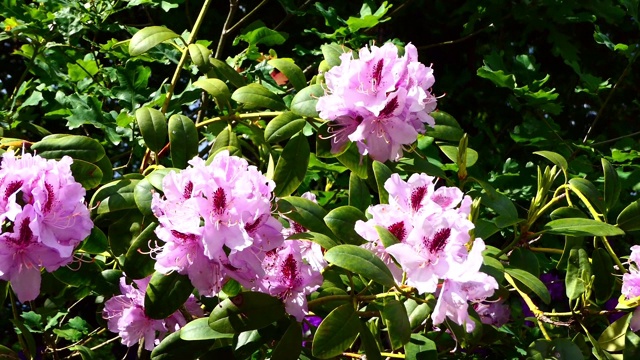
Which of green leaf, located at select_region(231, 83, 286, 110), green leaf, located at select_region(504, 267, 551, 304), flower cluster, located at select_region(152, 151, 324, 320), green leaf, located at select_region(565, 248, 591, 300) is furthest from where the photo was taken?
green leaf, located at select_region(231, 83, 286, 110)

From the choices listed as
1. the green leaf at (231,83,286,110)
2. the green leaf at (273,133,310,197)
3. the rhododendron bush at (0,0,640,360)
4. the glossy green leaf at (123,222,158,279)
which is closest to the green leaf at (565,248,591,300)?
the rhododendron bush at (0,0,640,360)

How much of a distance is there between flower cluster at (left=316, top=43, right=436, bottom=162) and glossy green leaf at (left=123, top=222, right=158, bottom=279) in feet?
1.16

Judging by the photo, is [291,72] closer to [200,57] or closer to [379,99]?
[200,57]

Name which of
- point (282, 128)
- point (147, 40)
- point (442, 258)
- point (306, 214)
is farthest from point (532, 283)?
point (147, 40)

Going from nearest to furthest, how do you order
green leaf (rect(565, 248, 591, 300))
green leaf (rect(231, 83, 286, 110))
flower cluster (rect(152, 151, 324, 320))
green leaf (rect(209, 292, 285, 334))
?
flower cluster (rect(152, 151, 324, 320)), green leaf (rect(209, 292, 285, 334)), green leaf (rect(565, 248, 591, 300)), green leaf (rect(231, 83, 286, 110))

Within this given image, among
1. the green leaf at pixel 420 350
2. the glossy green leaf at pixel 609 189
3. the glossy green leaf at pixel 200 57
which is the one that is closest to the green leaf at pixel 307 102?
the glossy green leaf at pixel 200 57

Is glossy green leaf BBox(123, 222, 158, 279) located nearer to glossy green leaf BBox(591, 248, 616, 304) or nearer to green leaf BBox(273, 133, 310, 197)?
green leaf BBox(273, 133, 310, 197)

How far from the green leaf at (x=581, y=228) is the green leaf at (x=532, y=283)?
108mm

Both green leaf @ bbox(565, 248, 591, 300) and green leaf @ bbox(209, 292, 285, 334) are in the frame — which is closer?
green leaf @ bbox(209, 292, 285, 334)

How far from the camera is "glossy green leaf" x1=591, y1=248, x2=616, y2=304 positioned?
4.64ft

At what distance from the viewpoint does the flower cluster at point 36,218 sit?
110 centimetres

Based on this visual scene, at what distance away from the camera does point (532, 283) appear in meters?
1.30

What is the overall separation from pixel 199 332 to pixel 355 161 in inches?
18.0

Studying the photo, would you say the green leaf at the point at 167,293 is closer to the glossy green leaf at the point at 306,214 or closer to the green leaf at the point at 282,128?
the glossy green leaf at the point at 306,214
